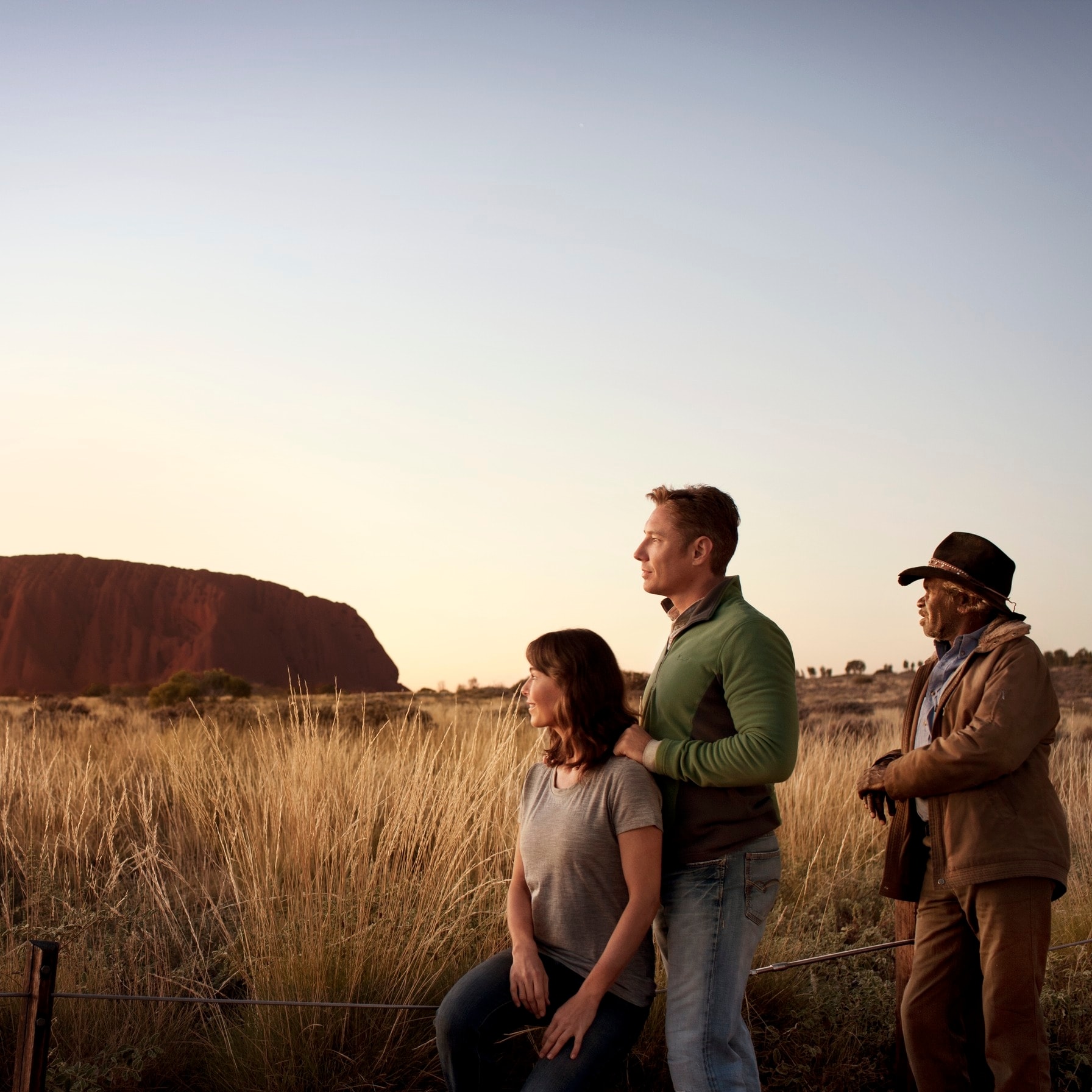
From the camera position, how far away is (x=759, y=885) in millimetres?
2168

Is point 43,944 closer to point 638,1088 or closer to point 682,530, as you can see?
point 682,530

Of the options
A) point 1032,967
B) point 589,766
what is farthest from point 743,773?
point 1032,967

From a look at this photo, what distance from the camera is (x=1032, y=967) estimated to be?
2.50 m

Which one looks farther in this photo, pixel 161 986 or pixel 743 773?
pixel 161 986

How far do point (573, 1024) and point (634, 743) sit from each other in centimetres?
60

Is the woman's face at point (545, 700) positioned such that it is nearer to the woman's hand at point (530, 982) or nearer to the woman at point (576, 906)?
the woman at point (576, 906)

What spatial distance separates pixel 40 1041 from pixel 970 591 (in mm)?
2539

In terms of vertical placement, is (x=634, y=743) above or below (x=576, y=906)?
above

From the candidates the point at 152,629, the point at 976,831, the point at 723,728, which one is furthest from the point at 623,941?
the point at 152,629

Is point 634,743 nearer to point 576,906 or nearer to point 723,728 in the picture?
point 723,728

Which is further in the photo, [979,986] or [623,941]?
[979,986]

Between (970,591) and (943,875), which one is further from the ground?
(970,591)

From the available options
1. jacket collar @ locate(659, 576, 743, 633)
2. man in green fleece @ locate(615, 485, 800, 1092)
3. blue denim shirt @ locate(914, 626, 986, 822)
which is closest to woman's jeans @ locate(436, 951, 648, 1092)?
man in green fleece @ locate(615, 485, 800, 1092)

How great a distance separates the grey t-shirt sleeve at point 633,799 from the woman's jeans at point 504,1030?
15.2 inches
